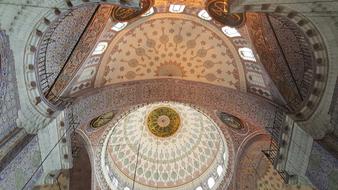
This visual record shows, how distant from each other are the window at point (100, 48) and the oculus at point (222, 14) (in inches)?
108

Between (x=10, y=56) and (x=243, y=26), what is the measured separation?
502cm

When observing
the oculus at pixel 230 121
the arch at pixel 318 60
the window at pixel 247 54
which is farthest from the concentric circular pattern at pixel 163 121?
the arch at pixel 318 60

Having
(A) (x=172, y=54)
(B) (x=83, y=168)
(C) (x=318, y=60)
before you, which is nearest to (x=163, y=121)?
(B) (x=83, y=168)

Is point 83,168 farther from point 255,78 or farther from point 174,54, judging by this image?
point 255,78

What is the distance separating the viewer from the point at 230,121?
1127cm

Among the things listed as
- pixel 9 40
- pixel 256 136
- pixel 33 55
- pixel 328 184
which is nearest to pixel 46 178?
pixel 33 55

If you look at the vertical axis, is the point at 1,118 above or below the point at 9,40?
below

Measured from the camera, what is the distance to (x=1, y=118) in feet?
17.6

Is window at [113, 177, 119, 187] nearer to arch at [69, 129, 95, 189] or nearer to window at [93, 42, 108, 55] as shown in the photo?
arch at [69, 129, 95, 189]

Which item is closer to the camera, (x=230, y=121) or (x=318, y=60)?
(x=318, y=60)

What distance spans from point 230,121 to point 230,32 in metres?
3.76

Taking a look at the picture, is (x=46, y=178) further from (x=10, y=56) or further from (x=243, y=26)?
(x=243, y=26)

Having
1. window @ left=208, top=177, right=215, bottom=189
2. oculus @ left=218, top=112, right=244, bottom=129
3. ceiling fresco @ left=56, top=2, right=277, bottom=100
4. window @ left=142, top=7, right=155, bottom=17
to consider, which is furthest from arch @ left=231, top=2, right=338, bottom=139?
window @ left=208, top=177, right=215, bottom=189

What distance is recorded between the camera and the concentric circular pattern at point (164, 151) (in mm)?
14828
